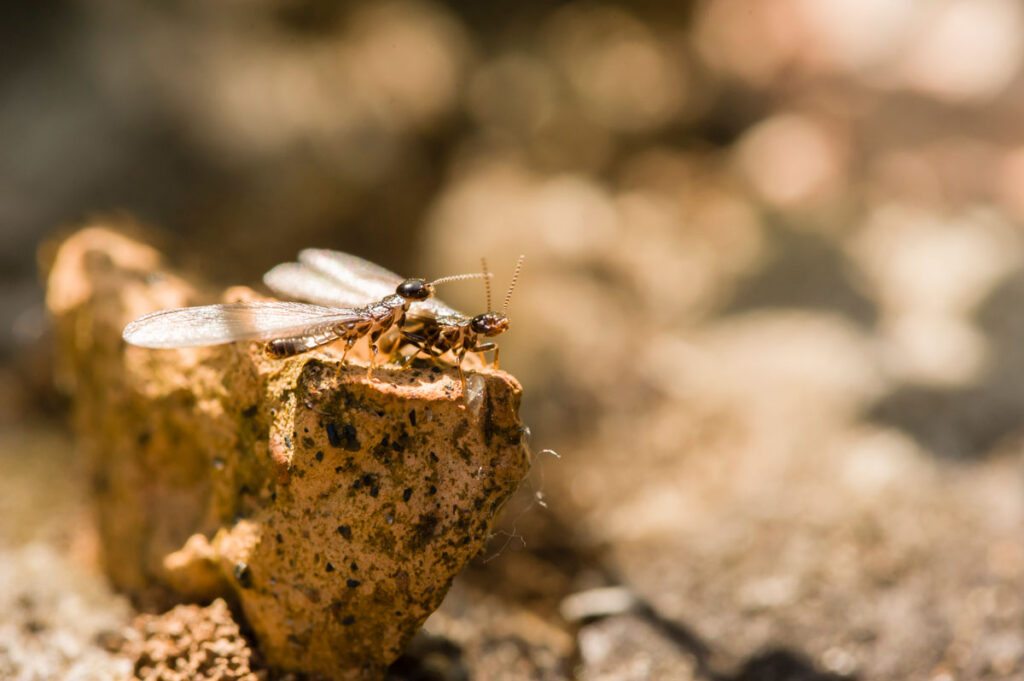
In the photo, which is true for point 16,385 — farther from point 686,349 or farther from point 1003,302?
point 1003,302

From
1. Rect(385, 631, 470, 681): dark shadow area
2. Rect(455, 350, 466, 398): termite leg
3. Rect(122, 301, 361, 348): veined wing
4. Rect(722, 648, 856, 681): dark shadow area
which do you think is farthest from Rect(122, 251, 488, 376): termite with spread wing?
Rect(722, 648, 856, 681): dark shadow area

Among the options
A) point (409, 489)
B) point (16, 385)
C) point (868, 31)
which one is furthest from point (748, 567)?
point (868, 31)

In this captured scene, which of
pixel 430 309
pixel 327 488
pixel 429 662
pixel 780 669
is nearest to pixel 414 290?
pixel 430 309

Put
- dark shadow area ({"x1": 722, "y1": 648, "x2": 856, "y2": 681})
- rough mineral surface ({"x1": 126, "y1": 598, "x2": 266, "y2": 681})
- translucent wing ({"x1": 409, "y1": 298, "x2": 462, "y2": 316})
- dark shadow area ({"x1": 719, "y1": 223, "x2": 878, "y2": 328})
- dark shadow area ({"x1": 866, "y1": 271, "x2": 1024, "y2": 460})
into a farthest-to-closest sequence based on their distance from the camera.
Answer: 1. dark shadow area ({"x1": 719, "y1": 223, "x2": 878, "y2": 328})
2. dark shadow area ({"x1": 866, "y1": 271, "x2": 1024, "y2": 460})
3. dark shadow area ({"x1": 722, "y1": 648, "x2": 856, "y2": 681})
4. translucent wing ({"x1": 409, "y1": 298, "x2": 462, "y2": 316})
5. rough mineral surface ({"x1": 126, "y1": 598, "x2": 266, "y2": 681})

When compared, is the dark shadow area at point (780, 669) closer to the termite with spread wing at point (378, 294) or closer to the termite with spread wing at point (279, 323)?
the termite with spread wing at point (378, 294)

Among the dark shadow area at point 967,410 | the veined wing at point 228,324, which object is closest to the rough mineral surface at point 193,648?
the veined wing at point 228,324

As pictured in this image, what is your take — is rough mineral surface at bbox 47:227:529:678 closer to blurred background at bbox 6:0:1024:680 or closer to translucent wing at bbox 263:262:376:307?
translucent wing at bbox 263:262:376:307

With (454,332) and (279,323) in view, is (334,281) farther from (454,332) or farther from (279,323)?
(454,332)
